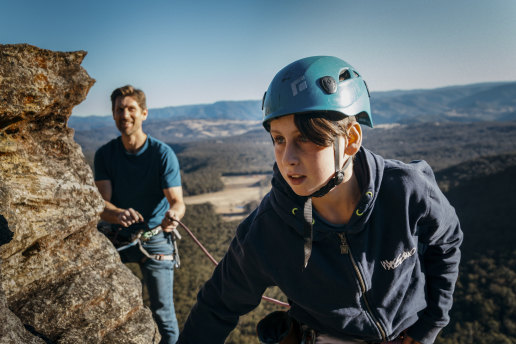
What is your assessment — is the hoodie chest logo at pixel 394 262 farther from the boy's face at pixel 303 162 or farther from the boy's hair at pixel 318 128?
the boy's hair at pixel 318 128

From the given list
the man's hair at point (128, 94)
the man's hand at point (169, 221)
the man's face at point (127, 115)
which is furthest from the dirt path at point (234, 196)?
the man's hand at point (169, 221)

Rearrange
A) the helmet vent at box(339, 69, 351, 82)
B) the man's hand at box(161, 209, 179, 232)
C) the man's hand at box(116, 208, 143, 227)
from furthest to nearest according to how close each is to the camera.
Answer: the man's hand at box(161, 209, 179, 232), the man's hand at box(116, 208, 143, 227), the helmet vent at box(339, 69, 351, 82)

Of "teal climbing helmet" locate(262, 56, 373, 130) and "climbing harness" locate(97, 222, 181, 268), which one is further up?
"teal climbing helmet" locate(262, 56, 373, 130)

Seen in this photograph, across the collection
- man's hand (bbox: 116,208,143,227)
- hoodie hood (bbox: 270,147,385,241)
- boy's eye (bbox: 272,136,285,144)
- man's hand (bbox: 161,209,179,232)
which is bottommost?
man's hand (bbox: 161,209,179,232)

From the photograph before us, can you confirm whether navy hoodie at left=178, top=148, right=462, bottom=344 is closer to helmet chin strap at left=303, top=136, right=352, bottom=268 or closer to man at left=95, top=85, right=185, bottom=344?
helmet chin strap at left=303, top=136, right=352, bottom=268

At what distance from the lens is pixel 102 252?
2.96m

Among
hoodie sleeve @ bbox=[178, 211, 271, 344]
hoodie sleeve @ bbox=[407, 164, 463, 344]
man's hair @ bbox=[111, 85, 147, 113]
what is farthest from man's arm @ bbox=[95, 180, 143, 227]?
hoodie sleeve @ bbox=[407, 164, 463, 344]

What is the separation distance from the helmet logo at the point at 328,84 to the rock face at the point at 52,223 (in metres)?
2.12

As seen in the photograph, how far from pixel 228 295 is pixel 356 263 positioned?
0.79 meters

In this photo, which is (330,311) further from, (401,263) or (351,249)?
(401,263)

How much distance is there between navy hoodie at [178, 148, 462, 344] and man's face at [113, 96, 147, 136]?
110 inches

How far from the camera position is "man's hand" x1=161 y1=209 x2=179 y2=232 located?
3880mm

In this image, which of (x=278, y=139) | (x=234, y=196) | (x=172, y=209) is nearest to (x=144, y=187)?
(x=172, y=209)

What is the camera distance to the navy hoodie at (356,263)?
1.88 m
